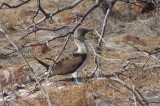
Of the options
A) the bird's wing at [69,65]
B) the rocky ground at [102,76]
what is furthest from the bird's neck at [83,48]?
the rocky ground at [102,76]

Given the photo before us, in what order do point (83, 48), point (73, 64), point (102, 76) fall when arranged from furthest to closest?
1. point (83, 48)
2. point (73, 64)
3. point (102, 76)

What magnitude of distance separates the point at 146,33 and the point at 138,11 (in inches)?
106

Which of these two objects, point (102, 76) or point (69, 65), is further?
point (69, 65)

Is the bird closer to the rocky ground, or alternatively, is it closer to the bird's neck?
the bird's neck

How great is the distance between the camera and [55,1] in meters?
21.7

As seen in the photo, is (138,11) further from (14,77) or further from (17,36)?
(14,77)

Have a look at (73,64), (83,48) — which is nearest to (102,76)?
(73,64)

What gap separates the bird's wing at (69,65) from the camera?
7.26 metres

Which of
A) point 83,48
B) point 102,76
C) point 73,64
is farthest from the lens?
point 83,48

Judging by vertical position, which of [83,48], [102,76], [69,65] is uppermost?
[102,76]

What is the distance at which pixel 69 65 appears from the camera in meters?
7.34

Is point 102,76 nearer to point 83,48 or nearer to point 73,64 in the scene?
point 73,64

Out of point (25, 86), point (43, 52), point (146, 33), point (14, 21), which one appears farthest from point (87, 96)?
point (14, 21)

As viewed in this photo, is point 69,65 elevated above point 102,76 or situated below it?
below
